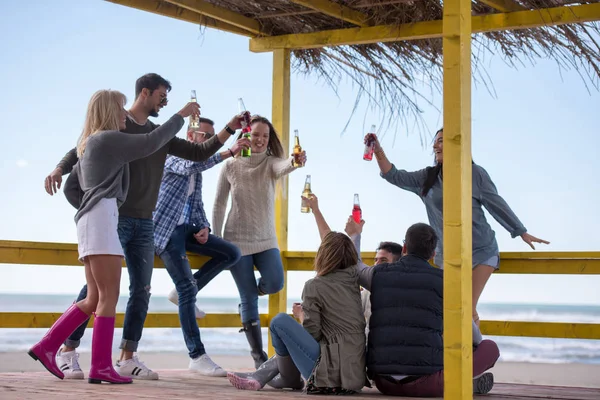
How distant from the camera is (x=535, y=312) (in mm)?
27578

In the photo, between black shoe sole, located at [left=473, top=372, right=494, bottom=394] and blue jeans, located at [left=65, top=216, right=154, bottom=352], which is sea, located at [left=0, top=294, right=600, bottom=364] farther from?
black shoe sole, located at [left=473, top=372, right=494, bottom=394]

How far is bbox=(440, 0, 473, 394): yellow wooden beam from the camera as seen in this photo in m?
3.94

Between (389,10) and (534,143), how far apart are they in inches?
818

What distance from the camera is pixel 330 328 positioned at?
16.0ft

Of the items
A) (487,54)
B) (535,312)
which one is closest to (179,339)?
(535,312)

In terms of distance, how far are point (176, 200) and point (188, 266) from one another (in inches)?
17.2

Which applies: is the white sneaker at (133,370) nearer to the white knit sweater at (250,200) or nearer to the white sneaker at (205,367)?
the white sneaker at (205,367)

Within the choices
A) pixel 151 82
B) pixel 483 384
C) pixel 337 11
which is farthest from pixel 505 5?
pixel 483 384

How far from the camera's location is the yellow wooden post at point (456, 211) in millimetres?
3938

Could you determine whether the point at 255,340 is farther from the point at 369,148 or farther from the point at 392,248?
the point at 369,148

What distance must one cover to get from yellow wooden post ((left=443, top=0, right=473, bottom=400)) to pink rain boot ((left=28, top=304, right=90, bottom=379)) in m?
2.09

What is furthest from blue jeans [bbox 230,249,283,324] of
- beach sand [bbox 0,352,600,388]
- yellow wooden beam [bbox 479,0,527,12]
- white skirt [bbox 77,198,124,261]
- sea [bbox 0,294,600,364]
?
sea [bbox 0,294,600,364]

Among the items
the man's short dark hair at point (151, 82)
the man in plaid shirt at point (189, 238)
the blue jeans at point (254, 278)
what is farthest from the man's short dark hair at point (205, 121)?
the blue jeans at point (254, 278)

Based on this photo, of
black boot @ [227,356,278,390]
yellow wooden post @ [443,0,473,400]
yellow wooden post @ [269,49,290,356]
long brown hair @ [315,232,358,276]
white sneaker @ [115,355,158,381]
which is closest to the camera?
yellow wooden post @ [443,0,473,400]
